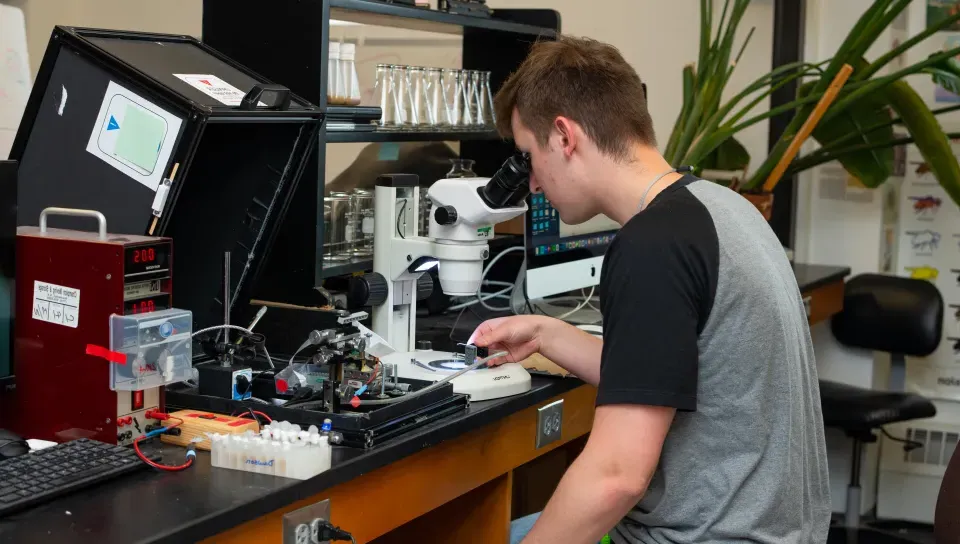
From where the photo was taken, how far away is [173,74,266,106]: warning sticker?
1803 millimetres

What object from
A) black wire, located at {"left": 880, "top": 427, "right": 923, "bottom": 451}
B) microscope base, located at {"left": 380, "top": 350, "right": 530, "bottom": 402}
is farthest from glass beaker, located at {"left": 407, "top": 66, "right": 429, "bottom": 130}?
black wire, located at {"left": 880, "top": 427, "right": 923, "bottom": 451}

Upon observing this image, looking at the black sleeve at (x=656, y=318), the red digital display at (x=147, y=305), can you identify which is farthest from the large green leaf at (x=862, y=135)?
the red digital display at (x=147, y=305)

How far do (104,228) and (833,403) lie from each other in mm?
2538

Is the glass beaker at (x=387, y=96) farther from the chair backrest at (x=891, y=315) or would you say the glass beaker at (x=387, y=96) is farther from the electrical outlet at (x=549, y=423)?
the chair backrest at (x=891, y=315)

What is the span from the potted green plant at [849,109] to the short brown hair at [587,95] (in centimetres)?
168

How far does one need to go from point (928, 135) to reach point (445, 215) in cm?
187

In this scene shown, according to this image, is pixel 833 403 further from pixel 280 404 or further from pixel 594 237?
pixel 280 404

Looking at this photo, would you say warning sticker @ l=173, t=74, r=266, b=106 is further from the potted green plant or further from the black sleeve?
the potted green plant

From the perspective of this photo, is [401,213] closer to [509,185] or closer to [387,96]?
[509,185]

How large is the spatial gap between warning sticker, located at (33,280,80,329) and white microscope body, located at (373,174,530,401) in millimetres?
692

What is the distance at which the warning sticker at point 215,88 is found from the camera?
180 cm

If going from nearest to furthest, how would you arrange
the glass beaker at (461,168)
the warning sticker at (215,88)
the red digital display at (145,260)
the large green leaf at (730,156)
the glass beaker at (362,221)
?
the red digital display at (145,260)
the warning sticker at (215,88)
the glass beaker at (362,221)
the glass beaker at (461,168)
the large green leaf at (730,156)

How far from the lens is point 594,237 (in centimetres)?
291

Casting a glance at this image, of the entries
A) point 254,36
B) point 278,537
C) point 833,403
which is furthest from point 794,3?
point 278,537
